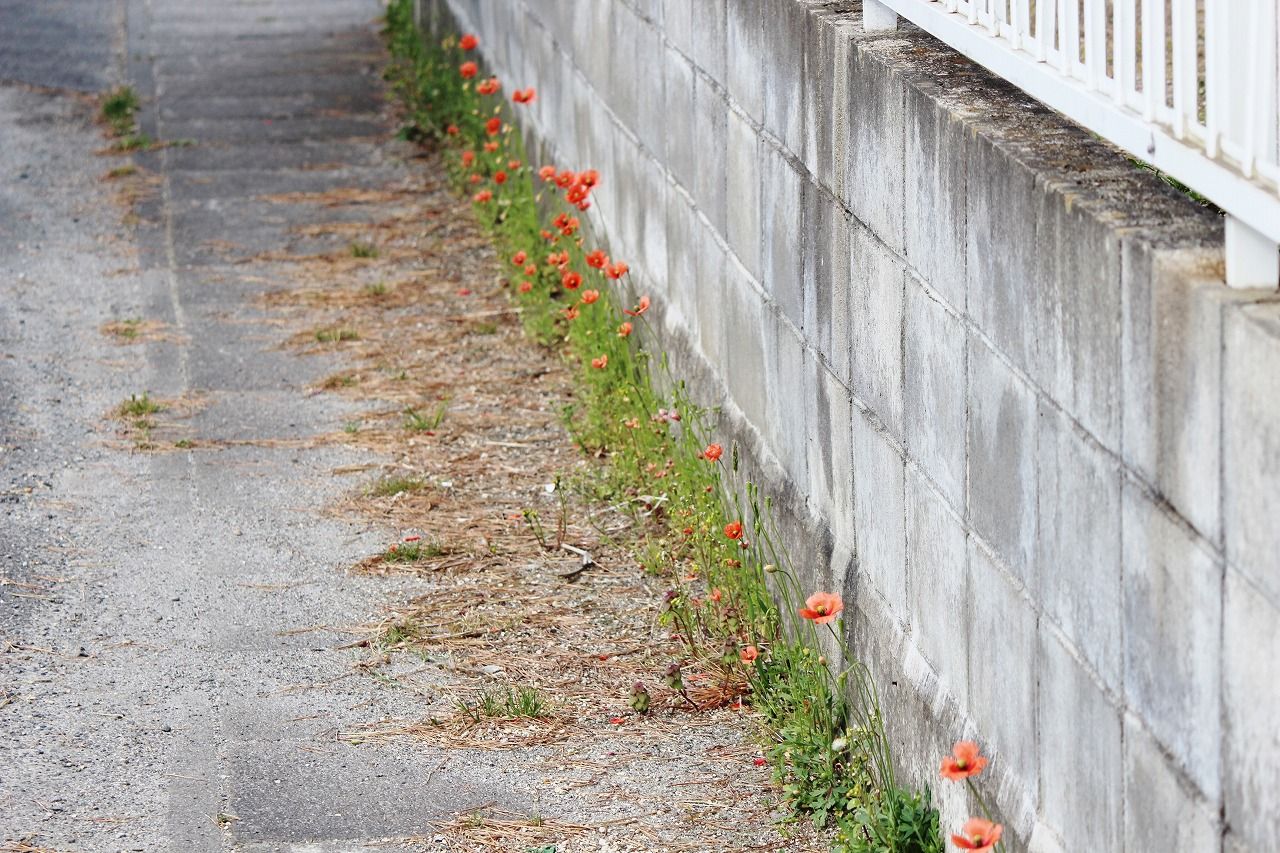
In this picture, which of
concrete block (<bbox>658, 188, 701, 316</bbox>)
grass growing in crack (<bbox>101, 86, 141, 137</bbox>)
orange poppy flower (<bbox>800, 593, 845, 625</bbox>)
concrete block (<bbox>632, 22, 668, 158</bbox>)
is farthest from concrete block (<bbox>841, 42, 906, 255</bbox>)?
grass growing in crack (<bbox>101, 86, 141, 137</bbox>)

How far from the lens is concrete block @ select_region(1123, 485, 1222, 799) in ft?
7.41

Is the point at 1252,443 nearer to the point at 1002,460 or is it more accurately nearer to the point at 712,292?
the point at 1002,460

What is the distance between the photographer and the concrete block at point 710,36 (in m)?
4.75

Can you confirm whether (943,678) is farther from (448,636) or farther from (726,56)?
(726,56)

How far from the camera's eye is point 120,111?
10.3 m

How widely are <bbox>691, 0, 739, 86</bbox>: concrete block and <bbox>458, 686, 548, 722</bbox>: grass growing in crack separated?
1715mm

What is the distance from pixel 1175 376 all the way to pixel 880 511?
1.38 metres

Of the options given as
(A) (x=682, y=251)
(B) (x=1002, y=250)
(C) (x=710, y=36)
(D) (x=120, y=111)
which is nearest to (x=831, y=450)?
(B) (x=1002, y=250)

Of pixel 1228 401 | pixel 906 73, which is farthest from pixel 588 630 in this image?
pixel 1228 401

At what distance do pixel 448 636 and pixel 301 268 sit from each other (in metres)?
3.57

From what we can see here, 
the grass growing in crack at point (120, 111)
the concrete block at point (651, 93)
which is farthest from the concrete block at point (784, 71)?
the grass growing in crack at point (120, 111)

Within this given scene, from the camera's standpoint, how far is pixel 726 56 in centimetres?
472

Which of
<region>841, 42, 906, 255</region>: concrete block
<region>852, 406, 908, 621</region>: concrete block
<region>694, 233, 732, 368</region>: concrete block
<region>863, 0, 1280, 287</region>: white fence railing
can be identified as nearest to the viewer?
<region>863, 0, 1280, 287</region>: white fence railing

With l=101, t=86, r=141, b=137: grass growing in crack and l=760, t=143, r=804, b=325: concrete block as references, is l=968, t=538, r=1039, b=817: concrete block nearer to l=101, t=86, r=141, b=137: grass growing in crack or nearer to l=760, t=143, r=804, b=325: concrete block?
l=760, t=143, r=804, b=325: concrete block
